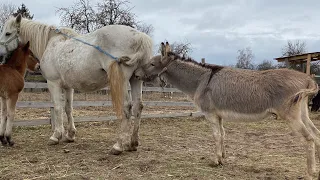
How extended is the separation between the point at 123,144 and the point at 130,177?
4.11 feet

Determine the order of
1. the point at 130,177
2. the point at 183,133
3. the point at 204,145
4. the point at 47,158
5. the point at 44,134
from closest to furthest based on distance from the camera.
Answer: the point at 130,177 → the point at 47,158 → the point at 204,145 → the point at 44,134 → the point at 183,133

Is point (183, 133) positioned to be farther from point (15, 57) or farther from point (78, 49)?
point (15, 57)

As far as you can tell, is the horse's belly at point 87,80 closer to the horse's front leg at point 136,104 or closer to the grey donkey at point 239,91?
the horse's front leg at point 136,104

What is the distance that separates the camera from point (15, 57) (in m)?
6.30

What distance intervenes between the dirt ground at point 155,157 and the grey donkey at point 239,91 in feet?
1.79

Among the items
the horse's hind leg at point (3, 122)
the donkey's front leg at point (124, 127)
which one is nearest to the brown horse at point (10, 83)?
the horse's hind leg at point (3, 122)

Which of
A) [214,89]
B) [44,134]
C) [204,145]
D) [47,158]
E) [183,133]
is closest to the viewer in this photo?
[214,89]

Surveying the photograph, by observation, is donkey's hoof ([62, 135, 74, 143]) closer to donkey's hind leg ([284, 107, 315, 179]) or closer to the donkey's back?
the donkey's back

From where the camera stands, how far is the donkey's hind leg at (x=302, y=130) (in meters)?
4.09

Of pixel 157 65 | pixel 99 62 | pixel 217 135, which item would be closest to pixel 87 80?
pixel 99 62

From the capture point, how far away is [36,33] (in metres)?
6.46

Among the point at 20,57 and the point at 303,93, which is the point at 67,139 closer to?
the point at 20,57

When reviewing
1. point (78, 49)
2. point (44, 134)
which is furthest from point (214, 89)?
point (44, 134)

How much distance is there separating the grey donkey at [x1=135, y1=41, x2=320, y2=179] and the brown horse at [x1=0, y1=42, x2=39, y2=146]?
2.44 m
